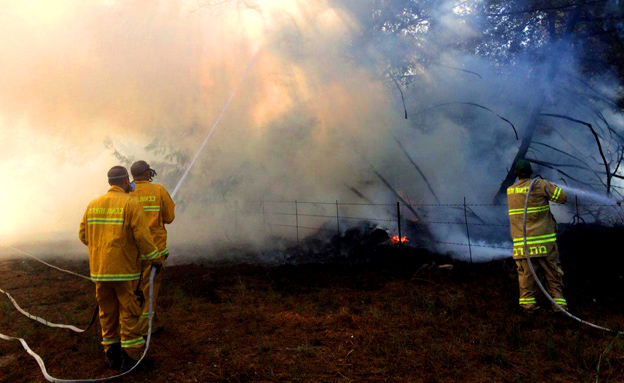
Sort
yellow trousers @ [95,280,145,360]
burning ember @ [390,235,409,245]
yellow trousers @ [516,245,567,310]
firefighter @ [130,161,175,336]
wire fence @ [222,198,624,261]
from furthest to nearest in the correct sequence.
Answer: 1. wire fence @ [222,198,624,261]
2. burning ember @ [390,235,409,245]
3. yellow trousers @ [516,245,567,310]
4. firefighter @ [130,161,175,336]
5. yellow trousers @ [95,280,145,360]

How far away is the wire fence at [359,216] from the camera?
9055 mm

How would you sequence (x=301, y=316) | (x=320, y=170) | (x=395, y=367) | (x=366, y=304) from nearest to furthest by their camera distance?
1. (x=395, y=367)
2. (x=301, y=316)
3. (x=366, y=304)
4. (x=320, y=170)

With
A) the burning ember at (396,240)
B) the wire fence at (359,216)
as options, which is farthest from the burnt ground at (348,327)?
the wire fence at (359,216)

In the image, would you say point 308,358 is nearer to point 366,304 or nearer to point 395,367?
point 395,367

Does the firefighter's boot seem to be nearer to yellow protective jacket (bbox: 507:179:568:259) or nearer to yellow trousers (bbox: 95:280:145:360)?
yellow trousers (bbox: 95:280:145:360)

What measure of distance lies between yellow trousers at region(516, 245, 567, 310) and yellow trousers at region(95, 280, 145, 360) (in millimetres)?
4295

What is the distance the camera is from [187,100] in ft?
31.0

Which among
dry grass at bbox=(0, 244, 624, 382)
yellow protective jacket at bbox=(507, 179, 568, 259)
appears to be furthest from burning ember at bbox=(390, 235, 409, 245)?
yellow protective jacket at bbox=(507, 179, 568, 259)

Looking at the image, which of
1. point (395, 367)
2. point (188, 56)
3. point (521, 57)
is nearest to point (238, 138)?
point (188, 56)

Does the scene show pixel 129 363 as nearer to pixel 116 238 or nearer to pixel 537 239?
pixel 116 238

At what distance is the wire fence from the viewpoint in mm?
9055

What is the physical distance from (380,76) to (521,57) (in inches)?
124

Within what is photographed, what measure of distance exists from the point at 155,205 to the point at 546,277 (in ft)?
15.3

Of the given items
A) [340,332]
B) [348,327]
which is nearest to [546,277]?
[348,327]
